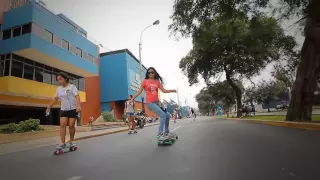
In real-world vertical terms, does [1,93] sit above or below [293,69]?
below

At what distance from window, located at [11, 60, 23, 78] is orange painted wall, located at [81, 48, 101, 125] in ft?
33.6

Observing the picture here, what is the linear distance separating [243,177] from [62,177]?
7.29 ft

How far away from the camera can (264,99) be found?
49094 millimetres

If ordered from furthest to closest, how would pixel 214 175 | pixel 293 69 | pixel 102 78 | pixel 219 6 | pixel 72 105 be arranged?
pixel 102 78 → pixel 293 69 → pixel 219 6 → pixel 72 105 → pixel 214 175

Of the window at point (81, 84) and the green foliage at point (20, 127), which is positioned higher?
the window at point (81, 84)

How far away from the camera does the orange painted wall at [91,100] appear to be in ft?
94.3

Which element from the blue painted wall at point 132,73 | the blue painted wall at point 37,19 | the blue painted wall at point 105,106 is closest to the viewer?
the blue painted wall at point 37,19

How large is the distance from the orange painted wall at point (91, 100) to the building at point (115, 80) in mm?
1432

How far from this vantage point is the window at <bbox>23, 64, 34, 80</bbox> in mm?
18961

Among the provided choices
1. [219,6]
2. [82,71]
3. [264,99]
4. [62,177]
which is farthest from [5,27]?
[264,99]

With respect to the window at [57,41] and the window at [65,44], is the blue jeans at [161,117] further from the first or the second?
the window at [65,44]

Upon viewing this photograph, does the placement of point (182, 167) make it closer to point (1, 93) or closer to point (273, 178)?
point (273, 178)

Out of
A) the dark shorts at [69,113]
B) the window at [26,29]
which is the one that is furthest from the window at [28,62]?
the dark shorts at [69,113]

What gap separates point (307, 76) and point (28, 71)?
18470 millimetres
